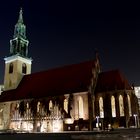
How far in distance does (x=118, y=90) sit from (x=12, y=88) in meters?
25.6

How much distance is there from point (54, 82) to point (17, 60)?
445 inches

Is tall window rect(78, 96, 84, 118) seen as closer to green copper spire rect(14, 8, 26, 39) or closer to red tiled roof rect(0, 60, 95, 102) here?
red tiled roof rect(0, 60, 95, 102)

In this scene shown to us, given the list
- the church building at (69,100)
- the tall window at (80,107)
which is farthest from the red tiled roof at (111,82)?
the tall window at (80,107)

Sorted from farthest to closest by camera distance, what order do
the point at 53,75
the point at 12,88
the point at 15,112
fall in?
the point at 12,88, the point at 53,75, the point at 15,112

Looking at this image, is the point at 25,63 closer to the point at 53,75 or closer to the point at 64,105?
the point at 53,75

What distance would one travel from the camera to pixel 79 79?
44594 mm

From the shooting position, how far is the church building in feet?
130

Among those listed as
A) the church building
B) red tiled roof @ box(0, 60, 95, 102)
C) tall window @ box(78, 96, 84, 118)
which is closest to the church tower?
the church building

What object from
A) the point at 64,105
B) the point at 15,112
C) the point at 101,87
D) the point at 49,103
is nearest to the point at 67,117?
the point at 64,105

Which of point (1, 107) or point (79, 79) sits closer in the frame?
point (79, 79)

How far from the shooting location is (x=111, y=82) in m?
42.7

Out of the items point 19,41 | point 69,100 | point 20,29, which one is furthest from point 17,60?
point 69,100

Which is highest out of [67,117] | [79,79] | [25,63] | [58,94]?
[25,63]

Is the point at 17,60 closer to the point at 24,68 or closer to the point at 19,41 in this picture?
the point at 24,68
